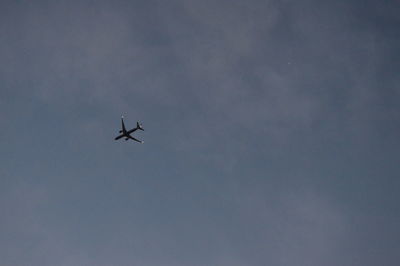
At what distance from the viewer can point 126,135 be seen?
13988 centimetres
